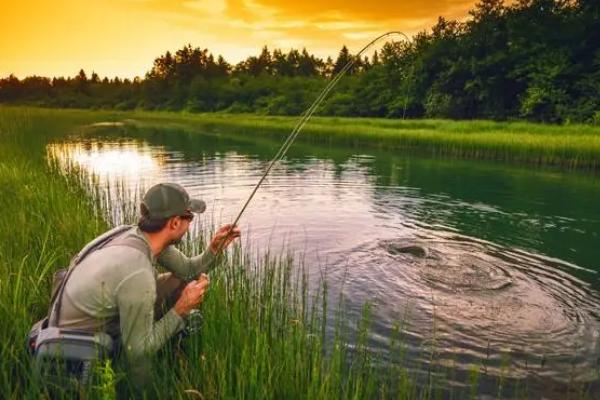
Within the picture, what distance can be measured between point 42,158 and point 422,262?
1086cm

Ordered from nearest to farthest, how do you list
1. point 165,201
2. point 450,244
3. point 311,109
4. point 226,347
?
point 165,201 → point 226,347 → point 311,109 → point 450,244

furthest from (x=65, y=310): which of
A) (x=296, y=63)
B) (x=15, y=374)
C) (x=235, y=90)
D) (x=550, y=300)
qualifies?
(x=296, y=63)

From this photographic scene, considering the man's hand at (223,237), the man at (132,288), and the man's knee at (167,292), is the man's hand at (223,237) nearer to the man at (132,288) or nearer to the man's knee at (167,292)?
the man's knee at (167,292)

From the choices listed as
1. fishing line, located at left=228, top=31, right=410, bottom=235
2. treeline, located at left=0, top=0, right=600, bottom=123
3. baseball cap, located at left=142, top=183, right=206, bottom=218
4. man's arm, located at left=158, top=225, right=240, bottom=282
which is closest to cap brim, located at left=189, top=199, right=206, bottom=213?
baseball cap, located at left=142, top=183, right=206, bottom=218

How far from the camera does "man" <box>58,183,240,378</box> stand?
111 inches

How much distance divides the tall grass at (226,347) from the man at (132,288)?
0.22 metres

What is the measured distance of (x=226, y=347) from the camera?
11.6ft

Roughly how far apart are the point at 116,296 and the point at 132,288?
121 millimetres

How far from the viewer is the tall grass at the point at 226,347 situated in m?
2.97

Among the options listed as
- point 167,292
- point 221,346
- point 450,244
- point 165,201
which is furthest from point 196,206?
point 450,244

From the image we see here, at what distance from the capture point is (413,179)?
754 inches

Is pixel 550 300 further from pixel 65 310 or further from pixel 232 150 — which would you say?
pixel 232 150

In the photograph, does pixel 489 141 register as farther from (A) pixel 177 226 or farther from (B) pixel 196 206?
(A) pixel 177 226

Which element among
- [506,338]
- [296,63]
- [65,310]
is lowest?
[506,338]
